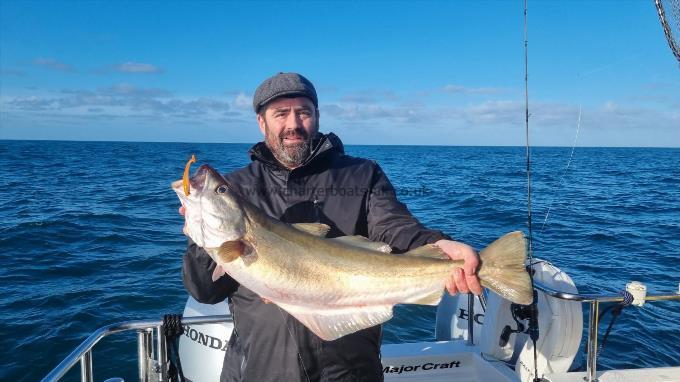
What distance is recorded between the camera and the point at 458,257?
10.8 ft

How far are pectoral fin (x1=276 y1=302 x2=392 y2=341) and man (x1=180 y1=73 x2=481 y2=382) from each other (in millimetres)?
133

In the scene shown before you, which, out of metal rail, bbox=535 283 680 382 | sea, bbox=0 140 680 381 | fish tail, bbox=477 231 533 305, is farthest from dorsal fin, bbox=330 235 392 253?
sea, bbox=0 140 680 381

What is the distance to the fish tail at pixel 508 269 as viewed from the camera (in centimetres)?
318

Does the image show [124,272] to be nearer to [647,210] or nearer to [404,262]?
[404,262]

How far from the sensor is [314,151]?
3.88 meters

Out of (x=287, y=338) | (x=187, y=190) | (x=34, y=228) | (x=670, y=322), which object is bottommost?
(x=670, y=322)

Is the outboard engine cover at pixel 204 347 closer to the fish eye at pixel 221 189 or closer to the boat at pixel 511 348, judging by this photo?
the boat at pixel 511 348

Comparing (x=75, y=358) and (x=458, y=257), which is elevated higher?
(x=458, y=257)

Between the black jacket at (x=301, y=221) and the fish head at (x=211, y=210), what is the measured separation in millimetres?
277

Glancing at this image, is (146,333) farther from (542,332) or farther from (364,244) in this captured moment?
(542,332)

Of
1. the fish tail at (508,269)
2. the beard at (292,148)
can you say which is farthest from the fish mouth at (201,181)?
the fish tail at (508,269)

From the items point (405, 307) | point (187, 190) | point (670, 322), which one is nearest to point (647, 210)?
point (670, 322)

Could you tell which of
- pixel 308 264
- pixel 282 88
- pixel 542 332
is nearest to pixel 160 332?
pixel 308 264

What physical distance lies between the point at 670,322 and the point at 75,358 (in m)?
11.9
